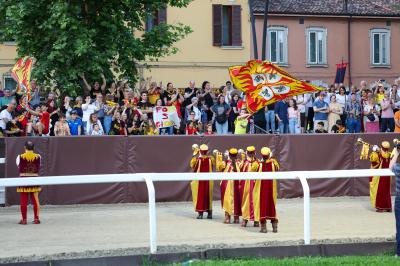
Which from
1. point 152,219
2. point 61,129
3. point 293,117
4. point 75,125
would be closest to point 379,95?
point 293,117

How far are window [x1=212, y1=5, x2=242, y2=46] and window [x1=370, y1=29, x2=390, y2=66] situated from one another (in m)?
7.62

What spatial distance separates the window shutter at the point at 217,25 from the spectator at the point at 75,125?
18.8 metres

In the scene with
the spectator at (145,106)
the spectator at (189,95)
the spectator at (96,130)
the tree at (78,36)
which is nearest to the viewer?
the spectator at (96,130)

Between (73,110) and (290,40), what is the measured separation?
21.8 m

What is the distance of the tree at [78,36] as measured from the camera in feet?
88.9

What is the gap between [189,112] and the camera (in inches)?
1067

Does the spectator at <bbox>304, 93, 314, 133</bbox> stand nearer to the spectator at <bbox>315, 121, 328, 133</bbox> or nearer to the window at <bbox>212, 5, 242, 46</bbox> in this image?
the spectator at <bbox>315, 121, 328, 133</bbox>

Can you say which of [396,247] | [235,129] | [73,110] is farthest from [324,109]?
[396,247]

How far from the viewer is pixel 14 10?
27281mm

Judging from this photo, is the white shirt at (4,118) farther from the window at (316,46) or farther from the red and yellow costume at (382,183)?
the window at (316,46)

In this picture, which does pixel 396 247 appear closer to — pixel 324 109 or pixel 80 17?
pixel 324 109

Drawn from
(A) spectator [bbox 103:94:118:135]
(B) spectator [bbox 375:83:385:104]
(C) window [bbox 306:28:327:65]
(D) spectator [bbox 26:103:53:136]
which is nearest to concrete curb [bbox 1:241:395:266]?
(D) spectator [bbox 26:103:53:136]

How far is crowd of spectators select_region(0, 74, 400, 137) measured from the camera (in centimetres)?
2455

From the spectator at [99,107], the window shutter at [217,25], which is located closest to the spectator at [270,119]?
the spectator at [99,107]
